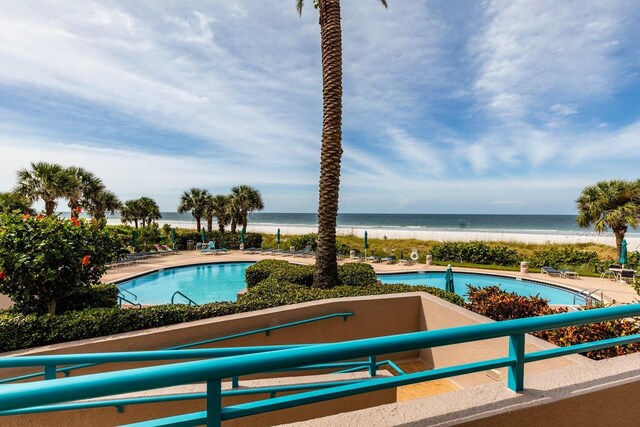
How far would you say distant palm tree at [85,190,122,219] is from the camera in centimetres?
2841

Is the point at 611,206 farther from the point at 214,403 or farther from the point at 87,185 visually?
the point at 87,185

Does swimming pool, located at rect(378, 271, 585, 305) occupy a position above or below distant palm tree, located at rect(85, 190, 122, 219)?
below

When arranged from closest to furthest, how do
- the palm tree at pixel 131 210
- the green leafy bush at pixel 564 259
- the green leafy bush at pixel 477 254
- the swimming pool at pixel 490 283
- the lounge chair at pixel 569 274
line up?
the swimming pool at pixel 490 283, the lounge chair at pixel 569 274, the green leafy bush at pixel 564 259, the green leafy bush at pixel 477 254, the palm tree at pixel 131 210

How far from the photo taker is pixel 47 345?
5.15m

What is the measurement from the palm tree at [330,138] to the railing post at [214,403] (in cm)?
730

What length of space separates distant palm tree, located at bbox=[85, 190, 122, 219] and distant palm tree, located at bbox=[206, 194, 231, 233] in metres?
9.26

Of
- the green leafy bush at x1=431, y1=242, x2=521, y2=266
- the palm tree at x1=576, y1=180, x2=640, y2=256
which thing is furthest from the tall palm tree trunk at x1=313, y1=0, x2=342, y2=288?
the palm tree at x1=576, y1=180, x2=640, y2=256

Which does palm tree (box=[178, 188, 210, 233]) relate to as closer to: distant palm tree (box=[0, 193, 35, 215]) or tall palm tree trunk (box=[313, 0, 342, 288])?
distant palm tree (box=[0, 193, 35, 215])

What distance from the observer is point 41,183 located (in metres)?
19.9

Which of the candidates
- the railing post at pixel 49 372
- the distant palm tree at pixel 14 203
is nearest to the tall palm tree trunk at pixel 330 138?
the railing post at pixel 49 372

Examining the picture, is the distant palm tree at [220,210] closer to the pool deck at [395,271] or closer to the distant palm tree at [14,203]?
the pool deck at [395,271]

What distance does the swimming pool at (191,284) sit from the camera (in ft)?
47.2

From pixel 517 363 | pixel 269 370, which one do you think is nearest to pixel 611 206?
pixel 517 363

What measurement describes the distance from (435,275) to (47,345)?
54.4 feet
